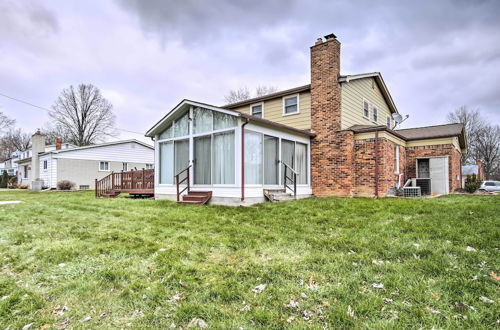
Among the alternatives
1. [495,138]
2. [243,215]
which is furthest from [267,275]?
[495,138]

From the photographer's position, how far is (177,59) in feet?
68.3

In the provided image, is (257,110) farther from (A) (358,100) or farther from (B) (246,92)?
(B) (246,92)

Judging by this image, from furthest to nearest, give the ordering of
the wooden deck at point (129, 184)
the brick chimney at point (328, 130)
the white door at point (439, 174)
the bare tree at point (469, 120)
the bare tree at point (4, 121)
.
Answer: the bare tree at point (469, 120), the bare tree at point (4, 121), the wooden deck at point (129, 184), the white door at point (439, 174), the brick chimney at point (328, 130)

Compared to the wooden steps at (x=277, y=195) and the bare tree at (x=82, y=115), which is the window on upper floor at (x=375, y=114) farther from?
the bare tree at (x=82, y=115)

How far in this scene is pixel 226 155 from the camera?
30.6 feet

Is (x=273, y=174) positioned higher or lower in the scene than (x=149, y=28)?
lower

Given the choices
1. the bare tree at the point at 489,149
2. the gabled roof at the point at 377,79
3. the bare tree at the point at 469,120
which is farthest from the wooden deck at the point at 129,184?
the bare tree at the point at 489,149

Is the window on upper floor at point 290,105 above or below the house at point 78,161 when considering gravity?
above

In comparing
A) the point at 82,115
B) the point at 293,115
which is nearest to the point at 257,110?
the point at 293,115

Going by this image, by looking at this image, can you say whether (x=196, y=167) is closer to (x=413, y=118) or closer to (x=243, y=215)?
(x=243, y=215)

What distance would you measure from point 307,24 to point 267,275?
1385 centimetres

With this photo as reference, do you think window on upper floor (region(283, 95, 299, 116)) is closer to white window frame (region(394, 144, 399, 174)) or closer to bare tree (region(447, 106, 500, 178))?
white window frame (region(394, 144, 399, 174))

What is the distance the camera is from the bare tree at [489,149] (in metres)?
38.9

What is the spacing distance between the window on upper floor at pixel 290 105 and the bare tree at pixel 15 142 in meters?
51.0
